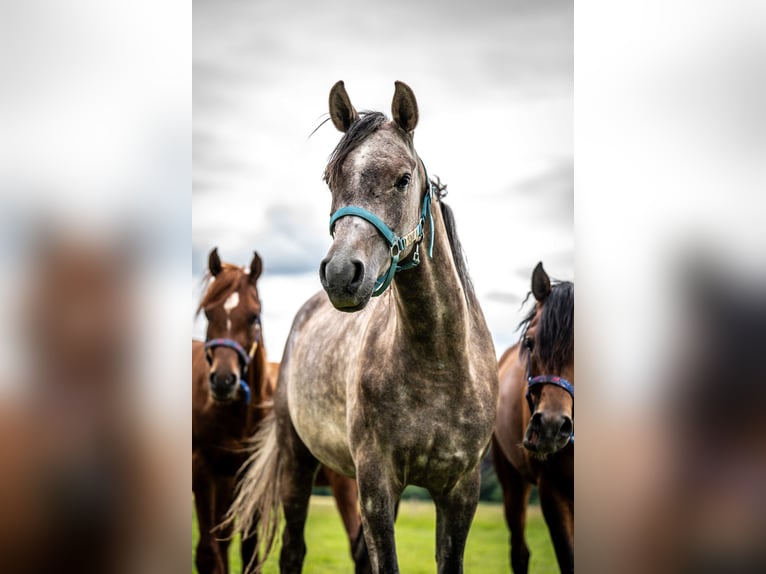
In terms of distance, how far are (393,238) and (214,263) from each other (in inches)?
55.1

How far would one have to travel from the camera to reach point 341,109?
2111 millimetres

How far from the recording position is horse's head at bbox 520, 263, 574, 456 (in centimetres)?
256

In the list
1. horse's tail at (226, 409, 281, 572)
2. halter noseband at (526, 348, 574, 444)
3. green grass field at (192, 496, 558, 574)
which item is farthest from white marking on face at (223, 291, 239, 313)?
halter noseband at (526, 348, 574, 444)

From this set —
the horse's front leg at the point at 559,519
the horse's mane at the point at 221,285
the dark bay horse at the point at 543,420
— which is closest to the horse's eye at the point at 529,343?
the dark bay horse at the point at 543,420

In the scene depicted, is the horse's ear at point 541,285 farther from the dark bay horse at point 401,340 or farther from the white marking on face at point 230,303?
the white marking on face at point 230,303

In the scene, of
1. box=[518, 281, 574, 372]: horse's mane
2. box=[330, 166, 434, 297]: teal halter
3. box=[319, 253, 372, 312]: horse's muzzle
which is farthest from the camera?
box=[518, 281, 574, 372]: horse's mane

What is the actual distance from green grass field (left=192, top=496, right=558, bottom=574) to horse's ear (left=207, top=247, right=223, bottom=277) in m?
1.16

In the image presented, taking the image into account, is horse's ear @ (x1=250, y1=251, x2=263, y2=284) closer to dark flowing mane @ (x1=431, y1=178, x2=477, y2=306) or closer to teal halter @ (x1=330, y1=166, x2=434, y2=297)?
dark flowing mane @ (x1=431, y1=178, x2=477, y2=306)

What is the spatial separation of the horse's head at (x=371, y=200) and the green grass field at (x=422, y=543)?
5.05ft

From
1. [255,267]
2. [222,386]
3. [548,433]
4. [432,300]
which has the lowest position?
[548,433]

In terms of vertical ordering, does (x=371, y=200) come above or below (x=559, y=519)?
above

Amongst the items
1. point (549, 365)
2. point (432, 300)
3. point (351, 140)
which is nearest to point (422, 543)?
point (549, 365)

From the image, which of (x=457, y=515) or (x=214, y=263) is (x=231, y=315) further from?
(x=457, y=515)

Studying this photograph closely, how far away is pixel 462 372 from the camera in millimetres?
2189
